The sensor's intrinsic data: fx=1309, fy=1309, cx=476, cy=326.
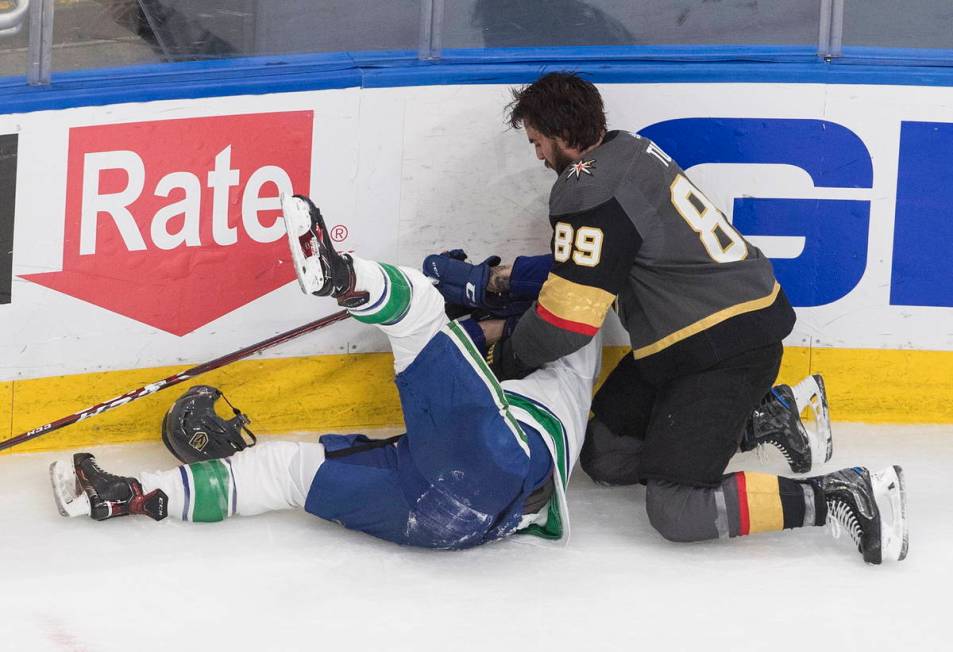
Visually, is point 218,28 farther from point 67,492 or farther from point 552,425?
point 552,425

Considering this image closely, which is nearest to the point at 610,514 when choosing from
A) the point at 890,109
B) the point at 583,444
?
the point at 583,444

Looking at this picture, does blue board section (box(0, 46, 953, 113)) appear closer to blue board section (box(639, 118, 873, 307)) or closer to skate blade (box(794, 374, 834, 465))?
blue board section (box(639, 118, 873, 307))

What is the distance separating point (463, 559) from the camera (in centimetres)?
263

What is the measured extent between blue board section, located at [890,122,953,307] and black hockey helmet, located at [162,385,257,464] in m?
1.67

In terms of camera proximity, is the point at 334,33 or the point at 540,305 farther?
the point at 334,33

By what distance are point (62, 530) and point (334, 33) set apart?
1.34 m

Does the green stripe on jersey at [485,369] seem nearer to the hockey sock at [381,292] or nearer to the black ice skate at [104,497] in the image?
the hockey sock at [381,292]

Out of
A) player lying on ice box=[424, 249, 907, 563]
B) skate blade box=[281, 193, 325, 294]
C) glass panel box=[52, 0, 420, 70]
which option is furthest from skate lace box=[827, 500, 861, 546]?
glass panel box=[52, 0, 420, 70]

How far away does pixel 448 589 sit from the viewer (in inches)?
98.2

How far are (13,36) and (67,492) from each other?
3.47 feet

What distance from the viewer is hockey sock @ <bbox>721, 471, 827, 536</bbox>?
8.63 ft

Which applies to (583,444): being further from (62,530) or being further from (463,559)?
(62,530)

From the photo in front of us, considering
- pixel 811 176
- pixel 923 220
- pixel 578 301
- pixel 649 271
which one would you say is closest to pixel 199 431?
pixel 578 301

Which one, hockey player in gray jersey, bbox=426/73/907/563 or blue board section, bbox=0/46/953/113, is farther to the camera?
blue board section, bbox=0/46/953/113
